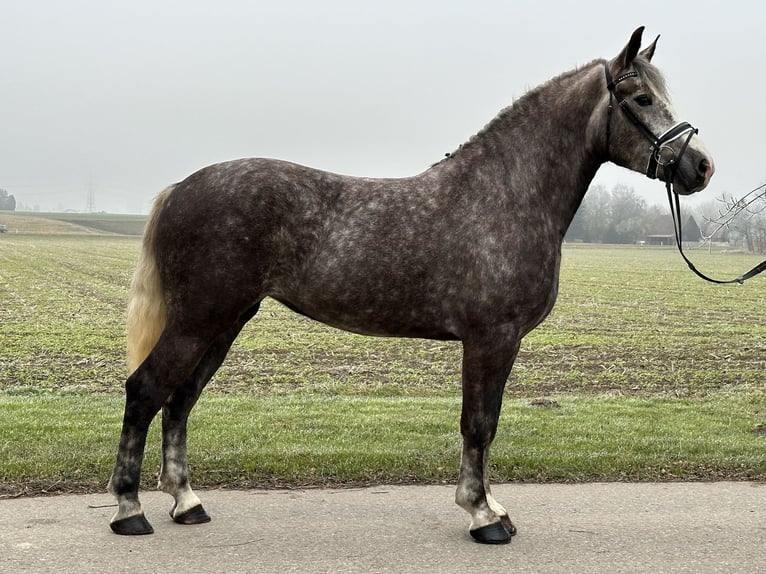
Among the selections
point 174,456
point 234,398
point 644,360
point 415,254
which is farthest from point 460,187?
point 644,360

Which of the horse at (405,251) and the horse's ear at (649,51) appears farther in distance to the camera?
the horse's ear at (649,51)

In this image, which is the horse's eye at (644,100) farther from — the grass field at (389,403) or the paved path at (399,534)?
the grass field at (389,403)

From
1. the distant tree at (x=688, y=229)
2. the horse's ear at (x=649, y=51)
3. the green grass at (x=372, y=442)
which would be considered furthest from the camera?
the distant tree at (x=688, y=229)

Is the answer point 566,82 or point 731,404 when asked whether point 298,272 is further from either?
point 731,404

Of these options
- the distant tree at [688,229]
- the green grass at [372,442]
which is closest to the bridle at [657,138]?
the distant tree at [688,229]

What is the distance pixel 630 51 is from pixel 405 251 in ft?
5.75

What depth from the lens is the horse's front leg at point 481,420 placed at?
4477 millimetres

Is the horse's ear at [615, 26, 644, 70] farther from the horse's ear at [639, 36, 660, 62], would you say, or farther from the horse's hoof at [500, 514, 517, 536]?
the horse's hoof at [500, 514, 517, 536]

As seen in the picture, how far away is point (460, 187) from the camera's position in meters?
4.71

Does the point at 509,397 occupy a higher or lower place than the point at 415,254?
lower

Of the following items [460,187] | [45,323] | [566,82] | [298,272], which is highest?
[566,82]

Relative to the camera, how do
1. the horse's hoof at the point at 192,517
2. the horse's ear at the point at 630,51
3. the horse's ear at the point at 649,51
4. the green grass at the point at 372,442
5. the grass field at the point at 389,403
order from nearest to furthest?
the horse's ear at the point at 630,51 < the horse's ear at the point at 649,51 < the horse's hoof at the point at 192,517 < the green grass at the point at 372,442 < the grass field at the point at 389,403

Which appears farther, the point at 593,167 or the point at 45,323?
the point at 45,323

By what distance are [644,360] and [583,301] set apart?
1183 centimetres
